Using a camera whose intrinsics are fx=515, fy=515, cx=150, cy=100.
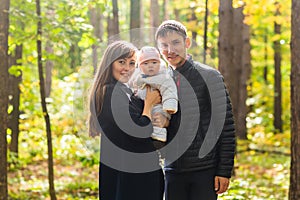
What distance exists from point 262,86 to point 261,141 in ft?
23.5

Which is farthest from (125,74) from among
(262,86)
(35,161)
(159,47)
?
(262,86)

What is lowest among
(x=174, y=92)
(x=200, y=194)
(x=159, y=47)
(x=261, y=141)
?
(x=261, y=141)

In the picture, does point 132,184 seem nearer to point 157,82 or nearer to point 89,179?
point 157,82

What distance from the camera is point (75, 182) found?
1180 cm

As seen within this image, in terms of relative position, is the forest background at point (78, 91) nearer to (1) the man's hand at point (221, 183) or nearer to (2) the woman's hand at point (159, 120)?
(2) the woman's hand at point (159, 120)

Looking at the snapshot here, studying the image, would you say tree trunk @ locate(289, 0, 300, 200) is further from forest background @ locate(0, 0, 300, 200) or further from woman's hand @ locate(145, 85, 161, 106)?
woman's hand @ locate(145, 85, 161, 106)

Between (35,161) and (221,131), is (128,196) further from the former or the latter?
(35,161)

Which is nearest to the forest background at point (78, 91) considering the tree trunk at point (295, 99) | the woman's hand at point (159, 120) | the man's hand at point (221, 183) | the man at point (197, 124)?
the tree trunk at point (295, 99)

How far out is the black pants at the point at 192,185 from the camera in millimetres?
4461

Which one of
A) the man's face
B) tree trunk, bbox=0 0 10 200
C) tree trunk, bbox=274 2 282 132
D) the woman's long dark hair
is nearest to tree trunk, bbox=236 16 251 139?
tree trunk, bbox=274 2 282 132

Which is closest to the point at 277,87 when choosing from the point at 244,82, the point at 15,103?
the point at 244,82

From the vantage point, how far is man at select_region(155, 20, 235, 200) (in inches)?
173

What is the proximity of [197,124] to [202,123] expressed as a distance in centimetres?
4

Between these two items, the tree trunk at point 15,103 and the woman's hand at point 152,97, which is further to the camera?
the tree trunk at point 15,103
